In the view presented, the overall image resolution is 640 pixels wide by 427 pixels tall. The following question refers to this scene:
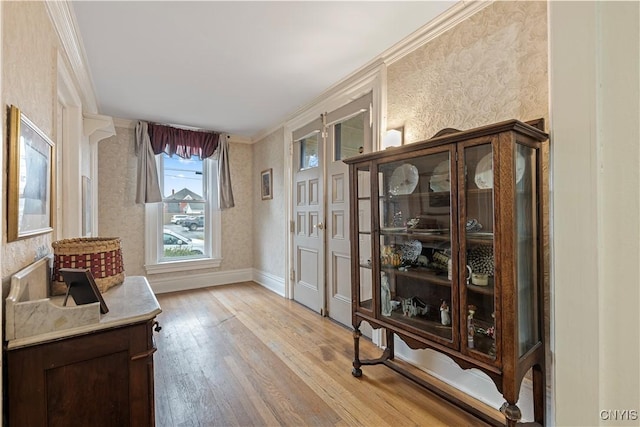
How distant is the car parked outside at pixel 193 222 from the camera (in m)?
4.48

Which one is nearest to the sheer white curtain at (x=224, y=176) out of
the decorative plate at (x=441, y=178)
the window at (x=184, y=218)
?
the window at (x=184, y=218)

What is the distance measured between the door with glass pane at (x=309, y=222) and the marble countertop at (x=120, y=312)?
2017 mm

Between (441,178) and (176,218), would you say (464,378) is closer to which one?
(441,178)

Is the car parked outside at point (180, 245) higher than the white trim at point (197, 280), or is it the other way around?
the car parked outside at point (180, 245)

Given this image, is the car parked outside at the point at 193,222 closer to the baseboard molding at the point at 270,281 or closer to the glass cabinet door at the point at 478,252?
the baseboard molding at the point at 270,281

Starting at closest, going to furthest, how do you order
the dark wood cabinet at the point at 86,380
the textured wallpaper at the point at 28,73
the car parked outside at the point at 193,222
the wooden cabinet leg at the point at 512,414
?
the dark wood cabinet at the point at 86,380, the textured wallpaper at the point at 28,73, the wooden cabinet leg at the point at 512,414, the car parked outside at the point at 193,222

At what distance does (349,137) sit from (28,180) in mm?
2344

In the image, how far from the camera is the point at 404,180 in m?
1.97

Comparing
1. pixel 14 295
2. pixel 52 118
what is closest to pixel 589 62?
pixel 14 295

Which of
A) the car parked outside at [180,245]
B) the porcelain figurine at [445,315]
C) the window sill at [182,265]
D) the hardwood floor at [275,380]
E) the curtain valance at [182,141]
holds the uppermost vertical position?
the curtain valance at [182,141]

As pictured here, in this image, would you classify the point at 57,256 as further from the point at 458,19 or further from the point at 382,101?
the point at 458,19

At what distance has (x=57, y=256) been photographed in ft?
4.59

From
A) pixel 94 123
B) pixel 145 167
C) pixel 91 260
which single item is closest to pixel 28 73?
pixel 91 260

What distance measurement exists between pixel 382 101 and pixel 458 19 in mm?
735
